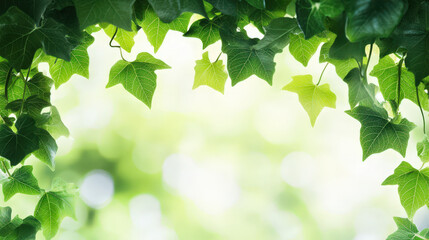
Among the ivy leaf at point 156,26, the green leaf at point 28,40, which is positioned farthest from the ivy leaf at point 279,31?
the green leaf at point 28,40

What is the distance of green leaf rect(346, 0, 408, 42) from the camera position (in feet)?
0.96

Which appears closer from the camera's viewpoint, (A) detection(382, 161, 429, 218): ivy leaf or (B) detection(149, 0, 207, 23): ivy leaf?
(B) detection(149, 0, 207, 23): ivy leaf

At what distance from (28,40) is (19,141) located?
0.12 meters

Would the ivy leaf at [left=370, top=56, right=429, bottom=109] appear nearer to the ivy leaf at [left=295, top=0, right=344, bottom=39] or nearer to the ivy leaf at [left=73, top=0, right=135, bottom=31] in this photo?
the ivy leaf at [left=295, top=0, right=344, bottom=39]

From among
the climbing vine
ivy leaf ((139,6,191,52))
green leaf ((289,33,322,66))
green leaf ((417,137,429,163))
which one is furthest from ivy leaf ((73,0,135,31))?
green leaf ((417,137,429,163))

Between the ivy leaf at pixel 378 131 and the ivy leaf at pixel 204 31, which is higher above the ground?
the ivy leaf at pixel 204 31

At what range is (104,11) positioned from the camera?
0.34 m

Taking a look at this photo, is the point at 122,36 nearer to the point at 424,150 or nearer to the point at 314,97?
the point at 314,97

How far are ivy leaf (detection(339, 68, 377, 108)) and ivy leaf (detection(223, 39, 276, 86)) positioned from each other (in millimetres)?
98

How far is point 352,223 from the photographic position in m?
4.63

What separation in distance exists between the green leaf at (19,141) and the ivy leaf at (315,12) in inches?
12.8

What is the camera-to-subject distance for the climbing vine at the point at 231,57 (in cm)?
35

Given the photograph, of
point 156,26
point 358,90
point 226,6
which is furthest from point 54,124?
point 358,90

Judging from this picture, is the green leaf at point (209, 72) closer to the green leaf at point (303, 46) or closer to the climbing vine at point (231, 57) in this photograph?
the climbing vine at point (231, 57)
